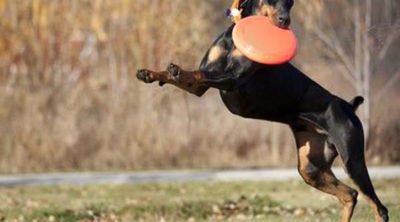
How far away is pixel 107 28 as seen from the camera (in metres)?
27.0

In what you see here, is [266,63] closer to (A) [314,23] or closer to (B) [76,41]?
(A) [314,23]

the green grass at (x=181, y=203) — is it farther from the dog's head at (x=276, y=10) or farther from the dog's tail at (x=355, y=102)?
the dog's head at (x=276, y=10)

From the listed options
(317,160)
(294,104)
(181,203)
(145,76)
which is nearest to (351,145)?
(317,160)

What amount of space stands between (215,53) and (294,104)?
105cm

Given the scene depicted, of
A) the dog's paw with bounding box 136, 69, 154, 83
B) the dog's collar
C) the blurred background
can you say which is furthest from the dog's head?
the blurred background

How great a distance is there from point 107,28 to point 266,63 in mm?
17778

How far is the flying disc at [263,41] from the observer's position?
9445 mm

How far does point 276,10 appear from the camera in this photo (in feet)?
31.7

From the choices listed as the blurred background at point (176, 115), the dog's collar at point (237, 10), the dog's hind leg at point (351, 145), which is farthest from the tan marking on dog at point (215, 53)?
the blurred background at point (176, 115)

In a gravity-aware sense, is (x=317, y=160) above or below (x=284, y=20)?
below

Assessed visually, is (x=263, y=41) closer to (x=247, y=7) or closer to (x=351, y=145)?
(x=247, y=7)

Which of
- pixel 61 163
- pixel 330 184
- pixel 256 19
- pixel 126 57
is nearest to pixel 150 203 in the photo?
pixel 330 184

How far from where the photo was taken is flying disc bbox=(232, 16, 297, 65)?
372 inches

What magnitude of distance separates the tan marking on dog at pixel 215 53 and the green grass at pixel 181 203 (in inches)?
117
